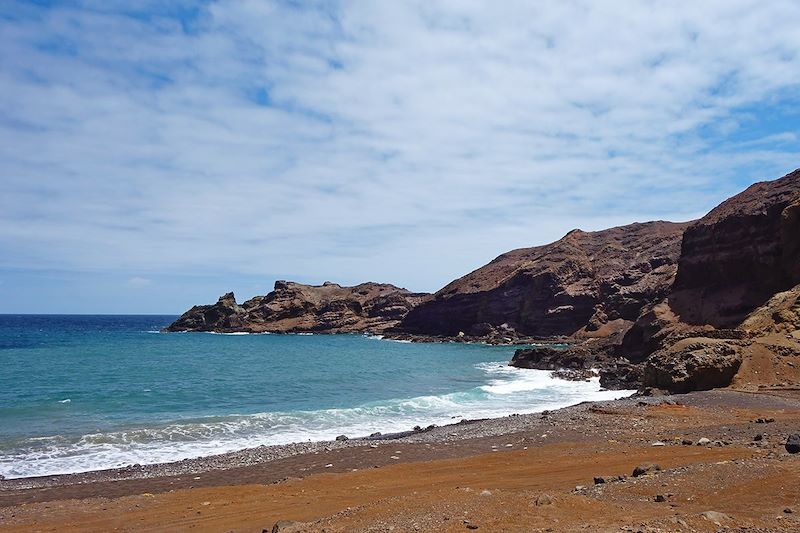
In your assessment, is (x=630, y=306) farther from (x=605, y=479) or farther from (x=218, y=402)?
(x=605, y=479)

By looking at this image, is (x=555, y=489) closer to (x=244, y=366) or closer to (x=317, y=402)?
(x=317, y=402)

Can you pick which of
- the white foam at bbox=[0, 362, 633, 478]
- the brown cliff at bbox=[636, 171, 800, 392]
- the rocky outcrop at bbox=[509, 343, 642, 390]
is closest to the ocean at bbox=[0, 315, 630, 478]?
the white foam at bbox=[0, 362, 633, 478]

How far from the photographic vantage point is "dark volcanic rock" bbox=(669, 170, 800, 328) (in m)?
45.9

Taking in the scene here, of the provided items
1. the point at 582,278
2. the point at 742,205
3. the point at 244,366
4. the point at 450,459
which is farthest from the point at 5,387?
the point at 582,278

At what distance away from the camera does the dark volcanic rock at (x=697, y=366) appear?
26.5 m

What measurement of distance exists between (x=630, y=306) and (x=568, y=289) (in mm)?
13841

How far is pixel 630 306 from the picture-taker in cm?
8756

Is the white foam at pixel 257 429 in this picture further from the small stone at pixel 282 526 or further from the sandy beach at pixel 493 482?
the small stone at pixel 282 526

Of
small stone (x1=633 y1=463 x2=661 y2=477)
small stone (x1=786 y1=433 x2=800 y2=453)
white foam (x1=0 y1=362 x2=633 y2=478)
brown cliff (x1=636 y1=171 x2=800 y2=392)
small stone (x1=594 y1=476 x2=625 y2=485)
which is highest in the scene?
brown cliff (x1=636 y1=171 x2=800 y2=392)

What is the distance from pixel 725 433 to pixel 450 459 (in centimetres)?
753

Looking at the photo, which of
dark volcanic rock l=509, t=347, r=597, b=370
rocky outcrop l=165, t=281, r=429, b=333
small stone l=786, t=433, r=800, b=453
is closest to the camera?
small stone l=786, t=433, r=800, b=453

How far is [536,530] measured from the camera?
757cm

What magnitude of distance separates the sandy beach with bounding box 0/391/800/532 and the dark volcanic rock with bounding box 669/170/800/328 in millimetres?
27949

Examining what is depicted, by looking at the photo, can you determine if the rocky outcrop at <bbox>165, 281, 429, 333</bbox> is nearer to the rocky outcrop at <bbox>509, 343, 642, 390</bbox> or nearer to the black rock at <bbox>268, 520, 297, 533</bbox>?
the rocky outcrop at <bbox>509, 343, 642, 390</bbox>
